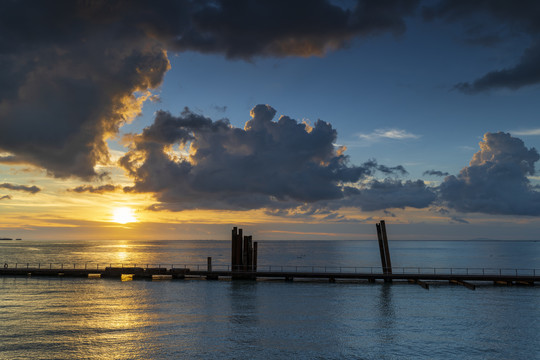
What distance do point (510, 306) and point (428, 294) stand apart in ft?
31.7

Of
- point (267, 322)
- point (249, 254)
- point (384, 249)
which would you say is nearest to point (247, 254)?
point (249, 254)

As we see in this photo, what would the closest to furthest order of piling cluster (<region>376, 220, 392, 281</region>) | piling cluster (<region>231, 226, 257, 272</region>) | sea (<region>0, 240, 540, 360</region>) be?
sea (<region>0, 240, 540, 360</region>) → piling cluster (<region>376, 220, 392, 281</region>) → piling cluster (<region>231, 226, 257, 272</region>)

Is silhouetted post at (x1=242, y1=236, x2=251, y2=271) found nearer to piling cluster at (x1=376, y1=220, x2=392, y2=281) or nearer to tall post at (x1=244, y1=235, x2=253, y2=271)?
tall post at (x1=244, y1=235, x2=253, y2=271)

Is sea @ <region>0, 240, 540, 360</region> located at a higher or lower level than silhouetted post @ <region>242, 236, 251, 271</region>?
lower

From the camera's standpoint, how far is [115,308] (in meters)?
44.2

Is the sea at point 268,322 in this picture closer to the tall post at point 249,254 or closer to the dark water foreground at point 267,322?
the dark water foreground at point 267,322

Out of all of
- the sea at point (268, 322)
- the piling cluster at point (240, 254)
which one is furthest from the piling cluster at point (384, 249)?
the piling cluster at point (240, 254)

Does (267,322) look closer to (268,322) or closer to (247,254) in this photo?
(268,322)

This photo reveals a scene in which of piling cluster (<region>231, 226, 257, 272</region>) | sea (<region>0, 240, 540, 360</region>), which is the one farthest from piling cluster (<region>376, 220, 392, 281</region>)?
piling cluster (<region>231, 226, 257, 272</region>)

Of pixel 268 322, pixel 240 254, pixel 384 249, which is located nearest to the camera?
pixel 268 322

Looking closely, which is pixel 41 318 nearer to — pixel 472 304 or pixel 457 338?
pixel 457 338

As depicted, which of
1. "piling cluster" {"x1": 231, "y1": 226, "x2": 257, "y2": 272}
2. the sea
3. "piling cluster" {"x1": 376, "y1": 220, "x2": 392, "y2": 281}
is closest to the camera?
the sea

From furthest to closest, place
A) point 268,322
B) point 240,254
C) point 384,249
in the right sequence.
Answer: point 240,254
point 384,249
point 268,322

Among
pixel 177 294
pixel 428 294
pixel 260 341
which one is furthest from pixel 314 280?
pixel 260 341
